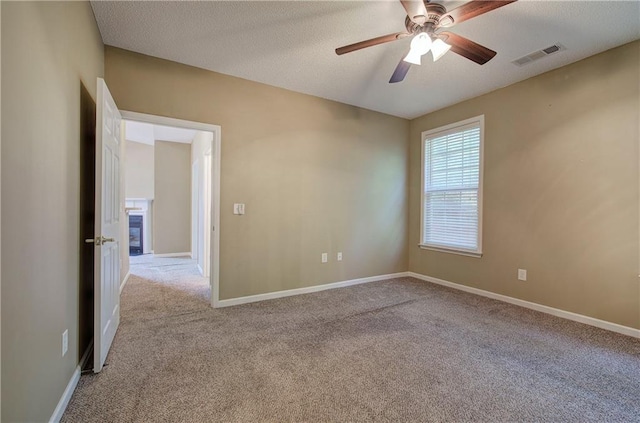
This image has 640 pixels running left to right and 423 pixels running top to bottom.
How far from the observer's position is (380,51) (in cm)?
275

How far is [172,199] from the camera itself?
274 inches

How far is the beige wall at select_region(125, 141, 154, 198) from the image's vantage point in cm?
723

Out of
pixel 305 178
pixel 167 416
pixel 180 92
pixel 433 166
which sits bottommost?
pixel 167 416

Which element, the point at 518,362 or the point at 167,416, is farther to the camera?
the point at 518,362

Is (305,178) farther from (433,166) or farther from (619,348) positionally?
(619,348)

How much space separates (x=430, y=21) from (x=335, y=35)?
84cm

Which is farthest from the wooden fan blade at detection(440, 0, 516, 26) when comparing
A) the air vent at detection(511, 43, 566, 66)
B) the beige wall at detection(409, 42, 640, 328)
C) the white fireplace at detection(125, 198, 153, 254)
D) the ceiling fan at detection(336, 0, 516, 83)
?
the white fireplace at detection(125, 198, 153, 254)

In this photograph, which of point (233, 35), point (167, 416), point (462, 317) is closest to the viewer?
point (167, 416)

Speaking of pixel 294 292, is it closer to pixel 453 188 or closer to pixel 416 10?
pixel 453 188

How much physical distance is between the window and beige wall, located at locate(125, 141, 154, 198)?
665 centimetres

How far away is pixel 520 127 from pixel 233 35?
3278mm

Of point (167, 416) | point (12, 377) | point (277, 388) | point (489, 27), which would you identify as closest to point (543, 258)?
point (489, 27)

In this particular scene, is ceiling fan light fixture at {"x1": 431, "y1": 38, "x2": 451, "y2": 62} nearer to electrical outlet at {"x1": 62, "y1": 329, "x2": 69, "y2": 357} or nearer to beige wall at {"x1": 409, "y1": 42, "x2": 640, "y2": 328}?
beige wall at {"x1": 409, "y1": 42, "x2": 640, "y2": 328}

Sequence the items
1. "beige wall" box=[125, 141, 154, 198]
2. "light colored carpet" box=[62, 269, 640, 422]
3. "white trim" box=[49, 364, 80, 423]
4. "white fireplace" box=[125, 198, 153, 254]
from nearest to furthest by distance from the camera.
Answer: "white trim" box=[49, 364, 80, 423] → "light colored carpet" box=[62, 269, 640, 422] → "beige wall" box=[125, 141, 154, 198] → "white fireplace" box=[125, 198, 153, 254]
